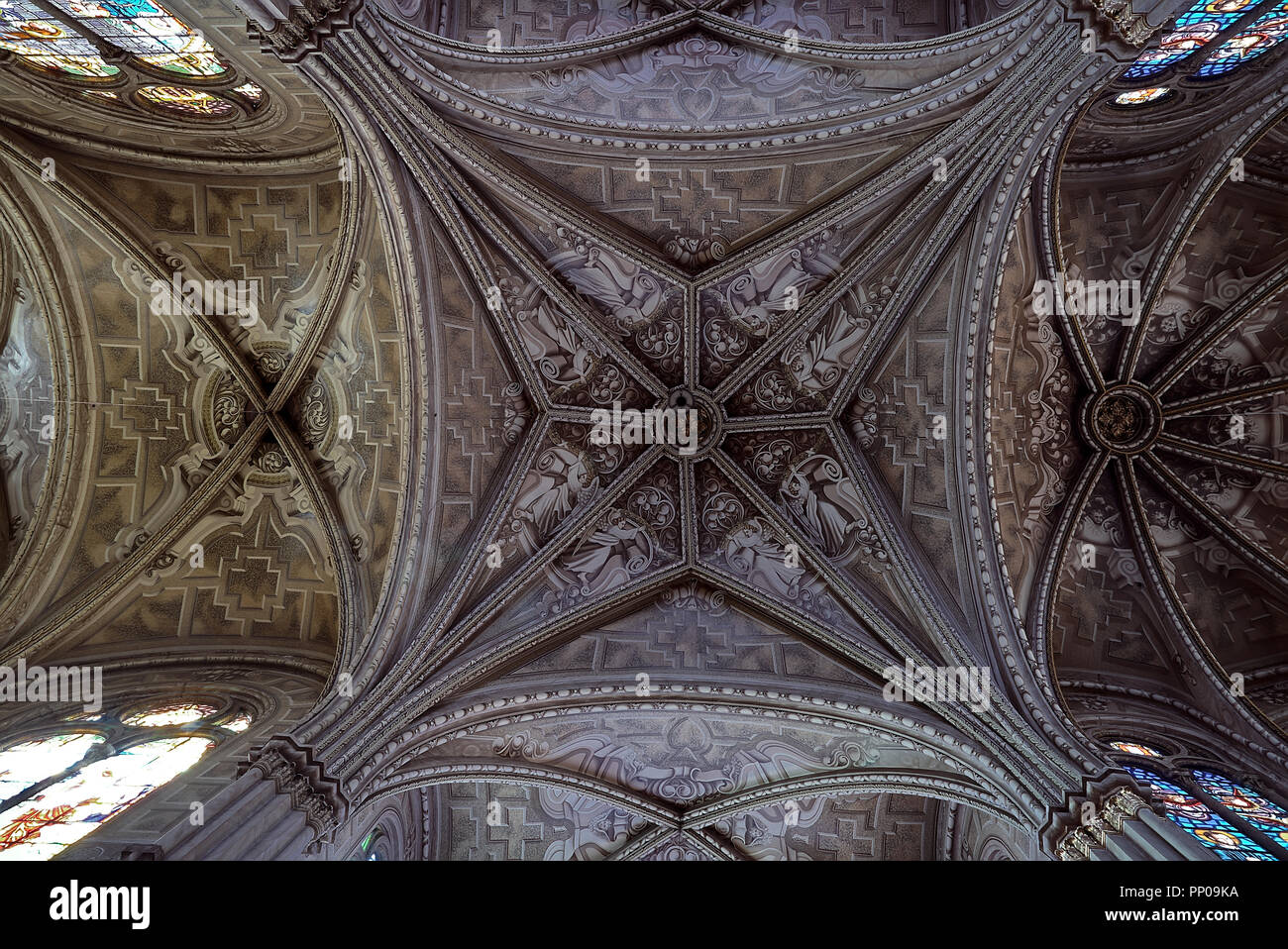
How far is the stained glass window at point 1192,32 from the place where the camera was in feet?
28.3

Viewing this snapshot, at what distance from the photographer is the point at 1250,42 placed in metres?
9.07

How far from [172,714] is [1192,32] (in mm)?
17519

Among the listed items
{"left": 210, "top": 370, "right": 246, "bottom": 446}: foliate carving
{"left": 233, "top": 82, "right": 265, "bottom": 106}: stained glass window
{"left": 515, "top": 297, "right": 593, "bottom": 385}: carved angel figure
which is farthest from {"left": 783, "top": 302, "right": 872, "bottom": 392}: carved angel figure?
{"left": 210, "top": 370, "right": 246, "bottom": 446}: foliate carving

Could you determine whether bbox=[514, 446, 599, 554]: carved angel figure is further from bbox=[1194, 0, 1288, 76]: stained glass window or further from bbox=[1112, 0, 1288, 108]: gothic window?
bbox=[1194, 0, 1288, 76]: stained glass window

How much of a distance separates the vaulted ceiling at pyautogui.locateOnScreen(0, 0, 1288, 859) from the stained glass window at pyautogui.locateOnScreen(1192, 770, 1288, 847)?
79cm

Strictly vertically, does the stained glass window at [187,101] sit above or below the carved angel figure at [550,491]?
above

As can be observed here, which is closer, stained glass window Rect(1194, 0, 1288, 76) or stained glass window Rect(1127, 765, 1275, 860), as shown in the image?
stained glass window Rect(1127, 765, 1275, 860)

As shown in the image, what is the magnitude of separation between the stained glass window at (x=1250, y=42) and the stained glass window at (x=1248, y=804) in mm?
9988

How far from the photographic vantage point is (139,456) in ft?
38.6

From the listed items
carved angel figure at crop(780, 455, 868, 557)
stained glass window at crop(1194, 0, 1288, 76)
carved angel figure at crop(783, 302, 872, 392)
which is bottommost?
carved angel figure at crop(780, 455, 868, 557)

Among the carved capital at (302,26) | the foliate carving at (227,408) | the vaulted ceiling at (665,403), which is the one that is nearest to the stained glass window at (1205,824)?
the vaulted ceiling at (665,403)

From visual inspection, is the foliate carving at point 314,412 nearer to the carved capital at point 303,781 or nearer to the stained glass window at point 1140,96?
the carved capital at point 303,781

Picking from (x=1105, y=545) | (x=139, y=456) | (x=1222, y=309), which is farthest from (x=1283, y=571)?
(x=139, y=456)

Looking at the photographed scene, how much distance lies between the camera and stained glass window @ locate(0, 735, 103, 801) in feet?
26.2
